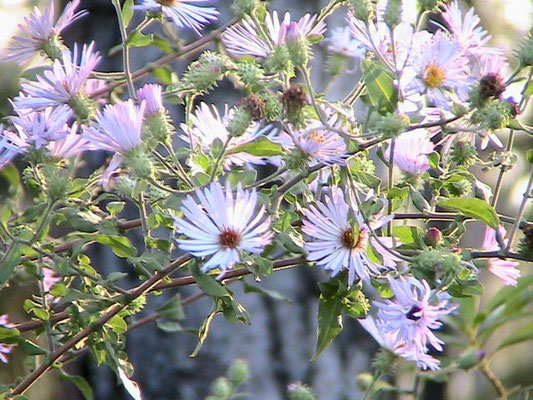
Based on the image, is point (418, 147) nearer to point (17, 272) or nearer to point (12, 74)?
point (17, 272)

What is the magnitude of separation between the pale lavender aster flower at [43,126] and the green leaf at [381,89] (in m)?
0.26

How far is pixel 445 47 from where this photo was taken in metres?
0.83

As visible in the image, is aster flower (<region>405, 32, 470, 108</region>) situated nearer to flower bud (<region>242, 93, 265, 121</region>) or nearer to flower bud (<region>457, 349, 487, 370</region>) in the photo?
flower bud (<region>242, 93, 265, 121</region>)

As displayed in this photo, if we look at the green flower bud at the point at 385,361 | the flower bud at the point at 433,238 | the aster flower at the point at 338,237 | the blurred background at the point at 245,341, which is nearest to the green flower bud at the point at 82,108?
the aster flower at the point at 338,237

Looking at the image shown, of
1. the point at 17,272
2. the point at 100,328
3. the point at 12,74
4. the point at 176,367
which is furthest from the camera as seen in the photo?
the point at 176,367

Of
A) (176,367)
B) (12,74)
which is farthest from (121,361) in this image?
(176,367)

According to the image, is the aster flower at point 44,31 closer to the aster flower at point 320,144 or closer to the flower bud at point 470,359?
the aster flower at point 320,144

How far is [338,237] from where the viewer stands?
0.83 m

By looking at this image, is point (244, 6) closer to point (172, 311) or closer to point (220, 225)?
point (220, 225)

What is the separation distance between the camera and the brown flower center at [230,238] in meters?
0.77

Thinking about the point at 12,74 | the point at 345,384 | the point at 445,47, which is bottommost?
the point at 345,384

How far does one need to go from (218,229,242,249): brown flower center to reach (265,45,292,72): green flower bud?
160mm

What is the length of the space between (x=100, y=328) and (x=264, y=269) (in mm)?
189

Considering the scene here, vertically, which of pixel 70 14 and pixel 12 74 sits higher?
pixel 70 14
